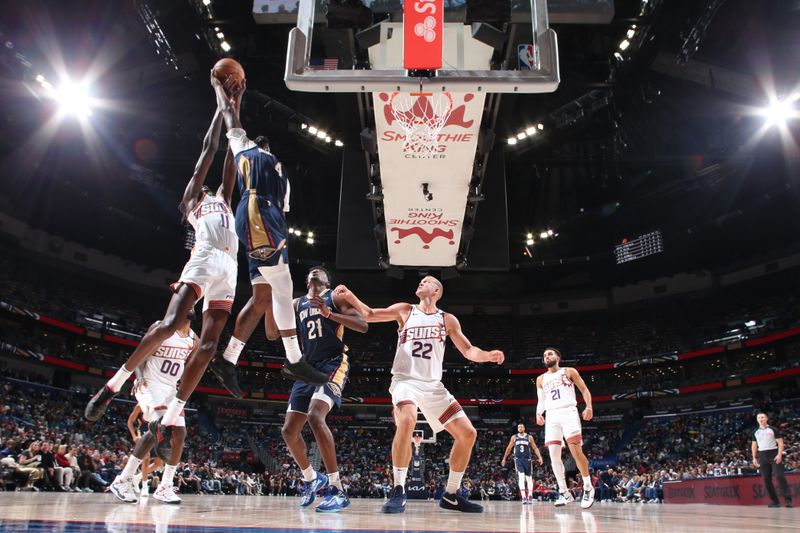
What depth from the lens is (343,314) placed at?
5332 millimetres

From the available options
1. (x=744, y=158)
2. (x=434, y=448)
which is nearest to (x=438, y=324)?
(x=744, y=158)

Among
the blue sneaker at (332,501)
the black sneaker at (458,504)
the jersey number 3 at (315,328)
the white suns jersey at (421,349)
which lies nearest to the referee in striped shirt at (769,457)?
the black sneaker at (458,504)

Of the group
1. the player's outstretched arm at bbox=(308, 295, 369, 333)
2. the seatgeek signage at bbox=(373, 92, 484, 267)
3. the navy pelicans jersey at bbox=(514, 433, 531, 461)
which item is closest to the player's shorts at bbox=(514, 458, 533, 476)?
the navy pelicans jersey at bbox=(514, 433, 531, 461)

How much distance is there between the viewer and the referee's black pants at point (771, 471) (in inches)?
393

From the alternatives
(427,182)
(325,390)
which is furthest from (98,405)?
(427,182)

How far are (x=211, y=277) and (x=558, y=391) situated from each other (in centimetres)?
590

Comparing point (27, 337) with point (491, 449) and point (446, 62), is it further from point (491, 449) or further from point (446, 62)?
point (446, 62)

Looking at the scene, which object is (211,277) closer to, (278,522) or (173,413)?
(173,413)

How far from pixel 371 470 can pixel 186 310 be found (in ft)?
83.3

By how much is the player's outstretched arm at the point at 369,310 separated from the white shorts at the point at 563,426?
13.3 feet

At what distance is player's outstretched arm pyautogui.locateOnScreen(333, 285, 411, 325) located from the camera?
527cm

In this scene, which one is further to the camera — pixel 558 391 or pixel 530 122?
pixel 530 122

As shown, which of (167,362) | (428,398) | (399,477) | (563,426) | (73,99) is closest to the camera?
(399,477)

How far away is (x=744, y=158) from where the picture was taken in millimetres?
21672
